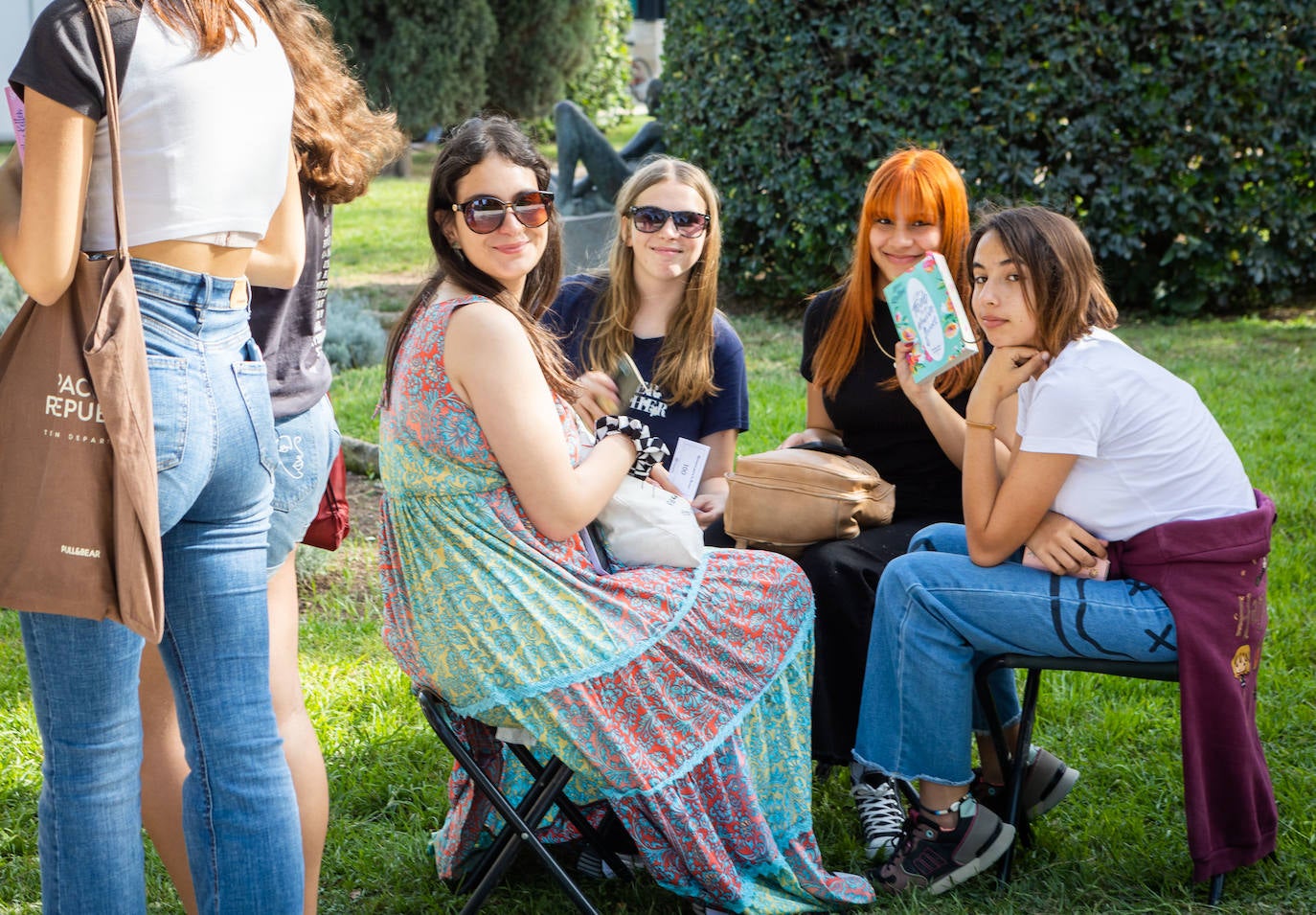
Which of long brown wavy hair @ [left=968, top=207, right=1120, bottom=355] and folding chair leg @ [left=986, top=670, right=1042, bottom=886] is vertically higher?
long brown wavy hair @ [left=968, top=207, right=1120, bottom=355]

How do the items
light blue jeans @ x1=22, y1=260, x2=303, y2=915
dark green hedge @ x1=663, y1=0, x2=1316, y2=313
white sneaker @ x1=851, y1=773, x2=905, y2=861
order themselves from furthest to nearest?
1. dark green hedge @ x1=663, y1=0, x2=1316, y2=313
2. white sneaker @ x1=851, y1=773, x2=905, y2=861
3. light blue jeans @ x1=22, y1=260, x2=303, y2=915

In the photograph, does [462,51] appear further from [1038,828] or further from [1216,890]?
[1216,890]

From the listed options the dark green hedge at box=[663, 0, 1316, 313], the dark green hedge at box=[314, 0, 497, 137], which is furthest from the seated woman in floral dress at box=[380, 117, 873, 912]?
the dark green hedge at box=[314, 0, 497, 137]

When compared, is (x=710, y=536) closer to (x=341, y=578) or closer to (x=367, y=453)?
(x=341, y=578)

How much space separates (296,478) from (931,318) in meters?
1.44

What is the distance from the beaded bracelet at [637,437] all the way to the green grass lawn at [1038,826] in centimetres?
95

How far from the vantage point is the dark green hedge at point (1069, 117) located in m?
7.22

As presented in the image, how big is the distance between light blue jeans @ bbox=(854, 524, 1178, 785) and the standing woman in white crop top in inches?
51.4

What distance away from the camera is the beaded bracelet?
263cm

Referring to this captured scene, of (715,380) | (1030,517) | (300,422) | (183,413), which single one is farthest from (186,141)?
(715,380)

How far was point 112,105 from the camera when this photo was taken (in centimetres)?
175

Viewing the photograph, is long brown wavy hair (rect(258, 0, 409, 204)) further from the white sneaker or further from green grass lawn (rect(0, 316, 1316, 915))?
the white sneaker

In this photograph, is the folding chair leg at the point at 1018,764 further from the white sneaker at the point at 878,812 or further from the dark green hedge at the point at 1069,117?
the dark green hedge at the point at 1069,117

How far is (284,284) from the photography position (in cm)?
231
